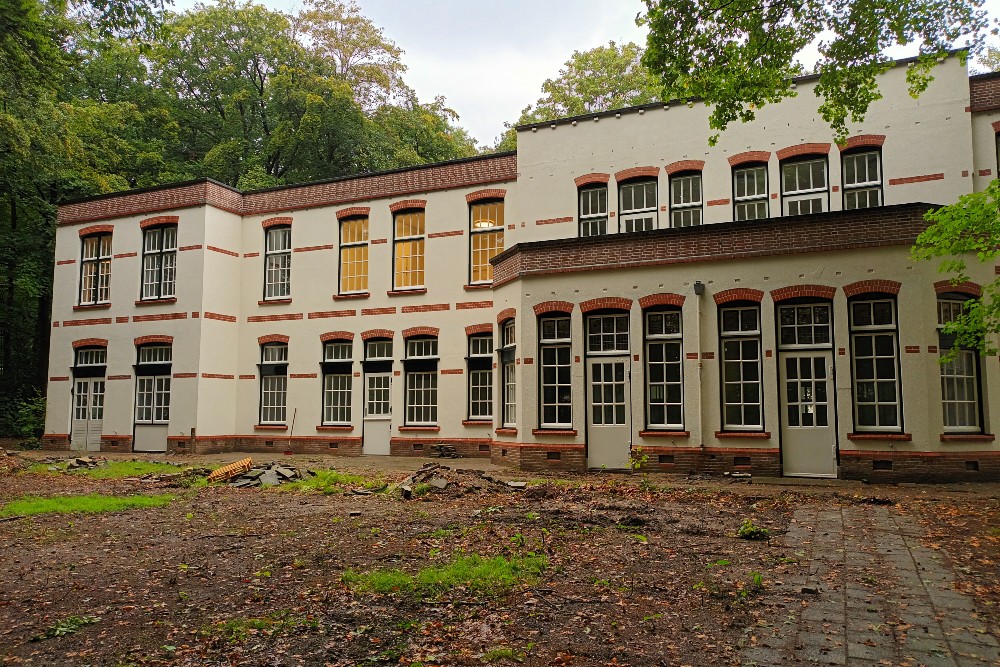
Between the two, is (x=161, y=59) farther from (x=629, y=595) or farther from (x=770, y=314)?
(x=629, y=595)

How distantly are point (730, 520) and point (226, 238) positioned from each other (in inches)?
666

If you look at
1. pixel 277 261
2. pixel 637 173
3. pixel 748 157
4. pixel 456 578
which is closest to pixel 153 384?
pixel 277 261

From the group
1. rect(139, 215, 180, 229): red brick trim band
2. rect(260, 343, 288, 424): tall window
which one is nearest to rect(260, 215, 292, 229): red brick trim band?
rect(139, 215, 180, 229): red brick trim band

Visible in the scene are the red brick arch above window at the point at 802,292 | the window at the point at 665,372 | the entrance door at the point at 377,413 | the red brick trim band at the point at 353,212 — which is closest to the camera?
the red brick arch above window at the point at 802,292

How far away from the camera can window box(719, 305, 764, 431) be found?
43.6 ft

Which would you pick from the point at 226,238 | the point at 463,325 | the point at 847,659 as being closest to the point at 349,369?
the point at 463,325

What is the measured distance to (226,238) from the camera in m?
21.0

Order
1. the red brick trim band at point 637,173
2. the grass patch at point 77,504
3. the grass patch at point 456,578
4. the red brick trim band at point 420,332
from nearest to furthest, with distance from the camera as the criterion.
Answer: the grass patch at point 456,578 → the grass patch at point 77,504 → the red brick trim band at point 637,173 → the red brick trim band at point 420,332

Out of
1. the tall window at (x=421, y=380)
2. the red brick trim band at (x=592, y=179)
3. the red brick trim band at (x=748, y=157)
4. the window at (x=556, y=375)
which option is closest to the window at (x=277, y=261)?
the tall window at (x=421, y=380)

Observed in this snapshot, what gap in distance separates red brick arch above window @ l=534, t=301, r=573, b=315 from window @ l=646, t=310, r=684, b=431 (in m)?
1.62

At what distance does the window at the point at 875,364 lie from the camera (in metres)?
12.5

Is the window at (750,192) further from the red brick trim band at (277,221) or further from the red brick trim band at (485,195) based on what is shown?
the red brick trim band at (277,221)

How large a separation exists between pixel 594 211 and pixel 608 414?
5.09 m

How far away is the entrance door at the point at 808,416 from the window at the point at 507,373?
Answer: 17.7ft
